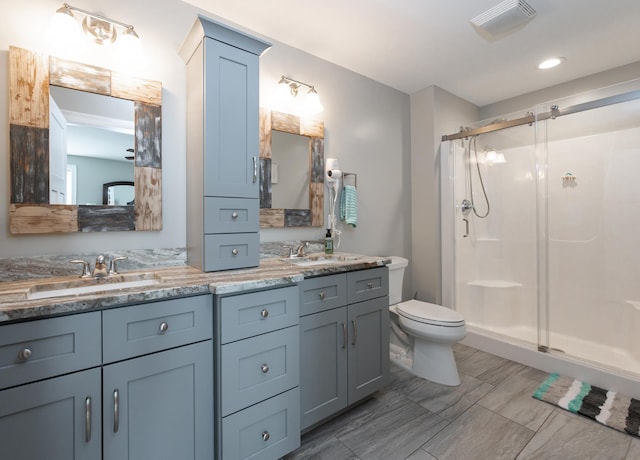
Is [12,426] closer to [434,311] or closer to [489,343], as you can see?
[434,311]

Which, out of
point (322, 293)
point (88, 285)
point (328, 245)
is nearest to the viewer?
point (88, 285)

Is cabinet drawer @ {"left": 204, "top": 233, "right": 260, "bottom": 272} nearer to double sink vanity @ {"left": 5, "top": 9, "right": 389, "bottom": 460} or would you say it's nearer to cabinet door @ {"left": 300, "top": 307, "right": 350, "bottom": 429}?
Result: double sink vanity @ {"left": 5, "top": 9, "right": 389, "bottom": 460}

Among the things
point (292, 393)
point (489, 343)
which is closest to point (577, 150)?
point (489, 343)

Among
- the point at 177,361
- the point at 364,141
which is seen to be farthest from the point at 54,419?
the point at 364,141

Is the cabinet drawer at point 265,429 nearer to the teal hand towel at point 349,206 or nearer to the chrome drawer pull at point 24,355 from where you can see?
the chrome drawer pull at point 24,355

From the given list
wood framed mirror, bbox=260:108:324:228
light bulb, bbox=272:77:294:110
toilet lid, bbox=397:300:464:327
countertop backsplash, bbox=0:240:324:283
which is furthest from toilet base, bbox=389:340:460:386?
light bulb, bbox=272:77:294:110

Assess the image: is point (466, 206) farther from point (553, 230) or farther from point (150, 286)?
point (150, 286)

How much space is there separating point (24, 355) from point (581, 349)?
3.50m

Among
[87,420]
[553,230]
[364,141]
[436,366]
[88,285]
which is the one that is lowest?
[436,366]

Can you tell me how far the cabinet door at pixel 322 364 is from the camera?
150cm

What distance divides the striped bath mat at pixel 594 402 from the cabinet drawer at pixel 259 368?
1691 mm

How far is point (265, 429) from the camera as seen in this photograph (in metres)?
1.29

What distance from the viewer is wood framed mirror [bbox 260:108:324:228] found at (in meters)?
2.00

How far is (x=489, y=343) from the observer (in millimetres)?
2557
